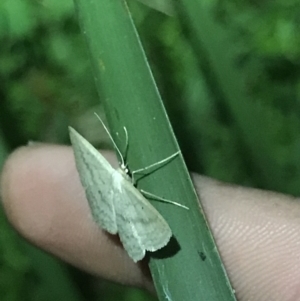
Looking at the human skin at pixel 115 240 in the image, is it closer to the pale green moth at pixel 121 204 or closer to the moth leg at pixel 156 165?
the pale green moth at pixel 121 204

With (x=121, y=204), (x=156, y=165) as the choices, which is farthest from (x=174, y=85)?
(x=156, y=165)

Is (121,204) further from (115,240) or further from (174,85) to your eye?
(174,85)

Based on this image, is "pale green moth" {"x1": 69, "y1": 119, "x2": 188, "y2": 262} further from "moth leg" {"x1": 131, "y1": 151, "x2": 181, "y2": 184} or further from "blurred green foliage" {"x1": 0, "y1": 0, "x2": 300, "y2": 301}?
"blurred green foliage" {"x1": 0, "y1": 0, "x2": 300, "y2": 301}

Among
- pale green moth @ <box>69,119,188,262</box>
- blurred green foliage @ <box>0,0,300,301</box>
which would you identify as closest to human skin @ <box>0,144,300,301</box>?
pale green moth @ <box>69,119,188,262</box>

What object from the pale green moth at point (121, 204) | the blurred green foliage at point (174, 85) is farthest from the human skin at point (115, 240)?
the blurred green foliage at point (174, 85)

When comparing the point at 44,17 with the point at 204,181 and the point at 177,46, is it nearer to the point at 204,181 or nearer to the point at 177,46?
the point at 177,46

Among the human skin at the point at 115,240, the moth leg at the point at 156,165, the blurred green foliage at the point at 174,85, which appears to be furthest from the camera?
the blurred green foliage at the point at 174,85

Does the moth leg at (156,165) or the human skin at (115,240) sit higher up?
the moth leg at (156,165)
